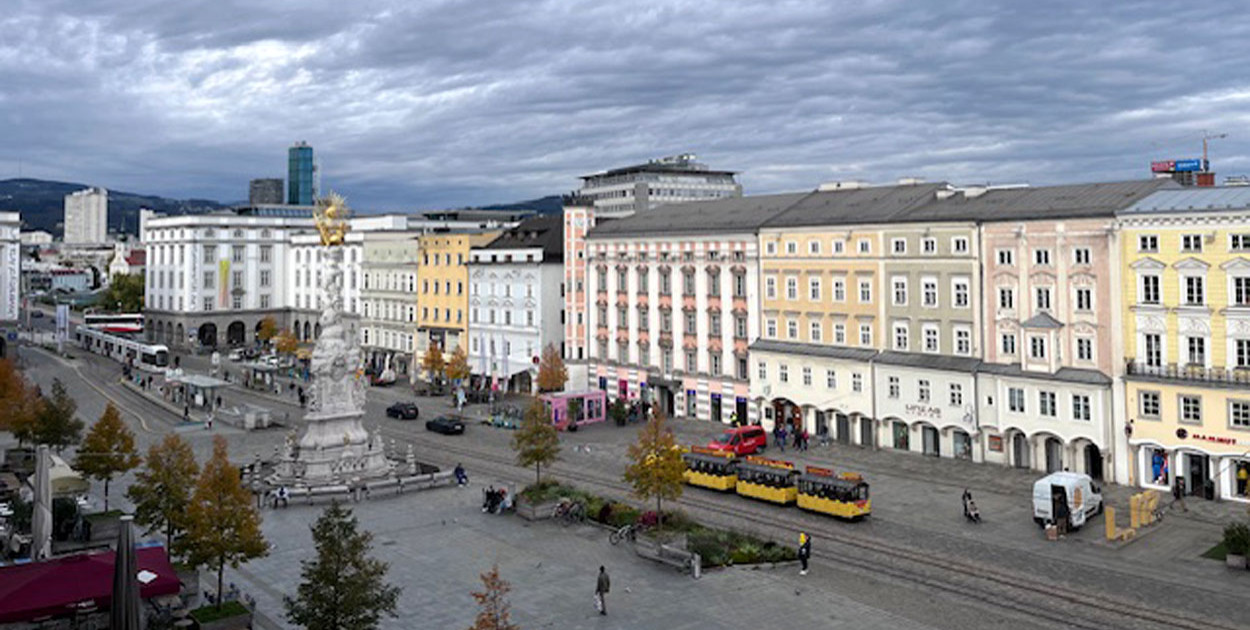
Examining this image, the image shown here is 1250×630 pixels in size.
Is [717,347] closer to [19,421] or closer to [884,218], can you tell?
[884,218]

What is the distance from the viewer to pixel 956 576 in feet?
108

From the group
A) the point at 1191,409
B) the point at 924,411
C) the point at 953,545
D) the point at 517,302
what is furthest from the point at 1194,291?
the point at 517,302

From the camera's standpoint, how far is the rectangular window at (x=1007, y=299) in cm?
5197

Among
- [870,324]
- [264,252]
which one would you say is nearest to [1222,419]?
[870,324]

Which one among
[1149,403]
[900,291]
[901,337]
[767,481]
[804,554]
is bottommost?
[804,554]

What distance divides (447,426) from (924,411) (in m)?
31.2

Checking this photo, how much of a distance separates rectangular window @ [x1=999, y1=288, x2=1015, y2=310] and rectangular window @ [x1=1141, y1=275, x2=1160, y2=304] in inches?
273

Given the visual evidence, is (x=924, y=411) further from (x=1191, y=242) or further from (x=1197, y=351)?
(x=1191, y=242)

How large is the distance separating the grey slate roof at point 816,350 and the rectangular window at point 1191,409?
17.6 m

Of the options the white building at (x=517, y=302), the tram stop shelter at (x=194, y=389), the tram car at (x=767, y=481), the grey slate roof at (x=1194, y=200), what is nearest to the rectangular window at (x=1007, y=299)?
the grey slate roof at (x=1194, y=200)

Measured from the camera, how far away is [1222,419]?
141 feet

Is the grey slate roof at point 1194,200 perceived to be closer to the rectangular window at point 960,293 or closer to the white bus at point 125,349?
the rectangular window at point 960,293

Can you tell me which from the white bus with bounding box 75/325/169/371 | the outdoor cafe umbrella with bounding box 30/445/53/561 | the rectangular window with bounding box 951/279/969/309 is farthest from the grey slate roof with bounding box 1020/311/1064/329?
the white bus with bounding box 75/325/169/371

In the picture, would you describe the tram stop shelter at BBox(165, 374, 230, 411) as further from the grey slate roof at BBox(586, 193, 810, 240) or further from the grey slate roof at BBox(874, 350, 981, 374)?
the grey slate roof at BBox(874, 350, 981, 374)
